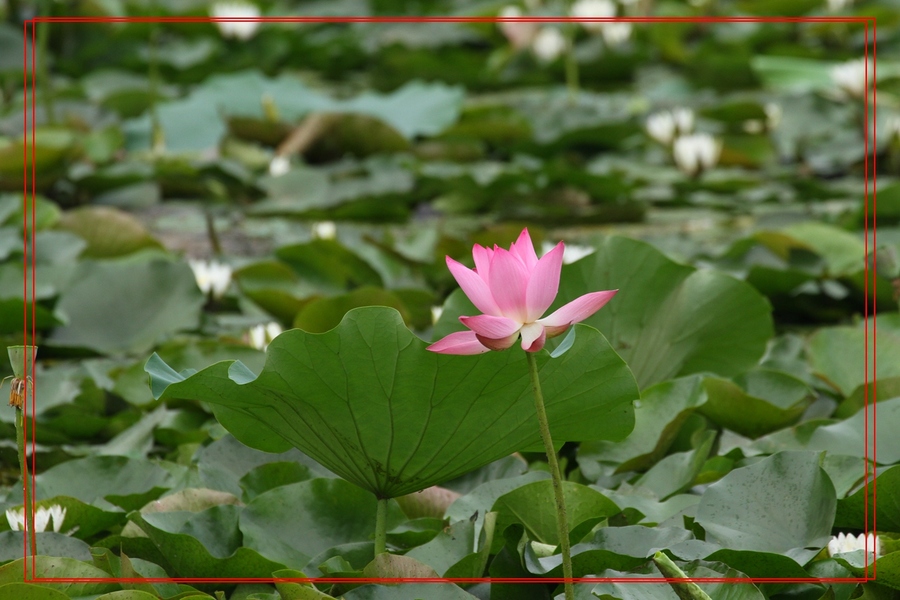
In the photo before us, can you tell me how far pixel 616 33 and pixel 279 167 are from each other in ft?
7.47

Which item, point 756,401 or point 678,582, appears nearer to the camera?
point 678,582

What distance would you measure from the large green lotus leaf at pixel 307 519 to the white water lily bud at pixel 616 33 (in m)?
3.79

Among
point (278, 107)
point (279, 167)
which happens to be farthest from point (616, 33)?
point (279, 167)

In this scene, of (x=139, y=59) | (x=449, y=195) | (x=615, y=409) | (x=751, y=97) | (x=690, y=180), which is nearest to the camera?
(x=615, y=409)

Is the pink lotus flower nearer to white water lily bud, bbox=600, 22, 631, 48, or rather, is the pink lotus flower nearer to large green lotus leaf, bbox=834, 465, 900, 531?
large green lotus leaf, bbox=834, 465, 900, 531

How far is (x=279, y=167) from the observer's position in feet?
9.55

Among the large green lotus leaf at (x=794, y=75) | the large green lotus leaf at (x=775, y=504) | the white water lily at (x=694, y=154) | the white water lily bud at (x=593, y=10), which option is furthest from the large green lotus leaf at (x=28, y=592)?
the large green lotus leaf at (x=794, y=75)

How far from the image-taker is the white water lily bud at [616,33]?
4566 mm

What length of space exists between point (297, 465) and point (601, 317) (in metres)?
0.43

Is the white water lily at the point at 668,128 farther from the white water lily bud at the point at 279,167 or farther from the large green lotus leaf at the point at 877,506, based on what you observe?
the large green lotus leaf at the point at 877,506

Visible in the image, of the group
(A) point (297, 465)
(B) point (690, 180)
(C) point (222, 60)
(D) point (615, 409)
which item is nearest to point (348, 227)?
(B) point (690, 180)

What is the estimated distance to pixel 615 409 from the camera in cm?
93

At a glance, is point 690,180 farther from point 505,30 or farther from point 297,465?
point 297,465

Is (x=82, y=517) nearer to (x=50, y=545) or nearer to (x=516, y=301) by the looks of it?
(x=50, y=545)
